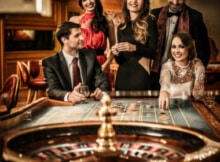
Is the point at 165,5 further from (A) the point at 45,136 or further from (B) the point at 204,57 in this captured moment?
(A) the point at 45,136

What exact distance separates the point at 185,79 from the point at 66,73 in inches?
34.7

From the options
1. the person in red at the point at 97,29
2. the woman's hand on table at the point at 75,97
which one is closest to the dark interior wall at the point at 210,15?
the person in red at the point at 97,29

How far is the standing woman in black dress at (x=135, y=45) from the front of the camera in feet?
8.95

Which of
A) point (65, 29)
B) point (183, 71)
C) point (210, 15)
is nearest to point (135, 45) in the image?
point (183, 71)

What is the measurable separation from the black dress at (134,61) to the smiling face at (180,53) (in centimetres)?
18

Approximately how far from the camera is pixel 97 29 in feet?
9.15

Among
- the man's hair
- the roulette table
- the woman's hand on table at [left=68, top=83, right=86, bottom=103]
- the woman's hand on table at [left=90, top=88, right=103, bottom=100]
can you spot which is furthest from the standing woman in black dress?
the roulette table

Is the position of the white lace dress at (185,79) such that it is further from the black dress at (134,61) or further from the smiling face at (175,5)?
the smiling face at (175,5)

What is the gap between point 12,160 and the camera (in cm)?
84

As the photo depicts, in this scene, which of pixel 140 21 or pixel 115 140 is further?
pixel 140 21

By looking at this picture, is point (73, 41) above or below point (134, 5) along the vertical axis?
below

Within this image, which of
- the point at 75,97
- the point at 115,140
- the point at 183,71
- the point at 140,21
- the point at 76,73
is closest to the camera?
the point at 115,140

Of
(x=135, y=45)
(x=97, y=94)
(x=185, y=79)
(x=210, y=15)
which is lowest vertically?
(x=97, y=94)

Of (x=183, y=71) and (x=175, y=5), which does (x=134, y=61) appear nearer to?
(x=183, y=71)
